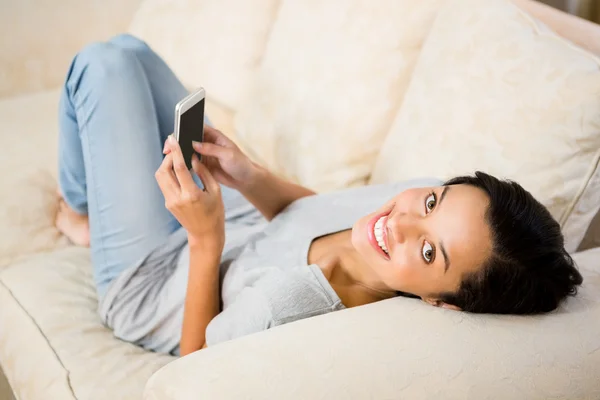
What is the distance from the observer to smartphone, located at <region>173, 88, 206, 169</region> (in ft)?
3.33

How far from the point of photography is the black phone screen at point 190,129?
41.2 inches

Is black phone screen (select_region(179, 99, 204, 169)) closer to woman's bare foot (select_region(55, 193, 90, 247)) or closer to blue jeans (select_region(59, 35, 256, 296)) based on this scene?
blue jeans (select_region(59, 35, 256, 296))

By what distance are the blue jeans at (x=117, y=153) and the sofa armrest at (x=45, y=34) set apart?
2.95ft

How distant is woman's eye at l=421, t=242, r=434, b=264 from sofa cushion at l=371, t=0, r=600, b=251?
0.24 meters

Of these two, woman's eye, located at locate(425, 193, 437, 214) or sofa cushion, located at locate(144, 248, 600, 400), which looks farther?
woman's eye, located at locate(425, 193, 437, 214)

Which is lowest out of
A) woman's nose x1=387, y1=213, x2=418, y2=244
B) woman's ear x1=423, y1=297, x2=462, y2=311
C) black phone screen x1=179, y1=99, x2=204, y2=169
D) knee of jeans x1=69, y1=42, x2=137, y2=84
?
woman's ear x1=423, y1=297, x2=462, y2=311

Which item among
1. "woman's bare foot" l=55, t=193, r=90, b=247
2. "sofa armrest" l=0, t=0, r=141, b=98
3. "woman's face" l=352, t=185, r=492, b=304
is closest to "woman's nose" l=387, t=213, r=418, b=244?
"woman's face" l=352, t=185, r=492, b=304

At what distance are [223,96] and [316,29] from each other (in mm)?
448

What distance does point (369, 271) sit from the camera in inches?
44.1

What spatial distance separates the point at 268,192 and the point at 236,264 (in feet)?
0.63

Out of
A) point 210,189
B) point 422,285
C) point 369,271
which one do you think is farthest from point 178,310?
point 422,285

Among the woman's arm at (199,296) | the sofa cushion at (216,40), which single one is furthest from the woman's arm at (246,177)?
the sofa cushion at (216,40)

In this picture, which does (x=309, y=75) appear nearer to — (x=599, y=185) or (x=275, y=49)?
(x=275, y=49)

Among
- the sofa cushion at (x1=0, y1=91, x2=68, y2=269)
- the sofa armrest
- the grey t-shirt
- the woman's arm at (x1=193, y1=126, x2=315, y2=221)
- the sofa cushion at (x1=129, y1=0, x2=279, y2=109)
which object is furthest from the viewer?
the sofa armrest
